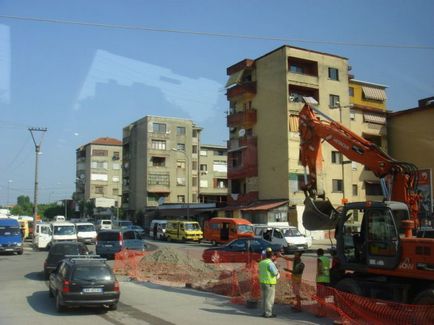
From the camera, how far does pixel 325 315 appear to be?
13227 mm

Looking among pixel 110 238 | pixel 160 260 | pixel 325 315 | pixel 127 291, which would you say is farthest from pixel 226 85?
pixel 325 315

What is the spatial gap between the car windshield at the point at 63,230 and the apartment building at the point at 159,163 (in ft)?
152

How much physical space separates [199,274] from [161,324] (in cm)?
897

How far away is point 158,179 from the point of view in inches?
3501

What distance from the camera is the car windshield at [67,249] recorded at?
21.9 m

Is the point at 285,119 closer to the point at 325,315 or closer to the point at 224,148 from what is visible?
the point at 325,315

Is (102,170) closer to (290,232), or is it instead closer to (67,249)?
(290,232)

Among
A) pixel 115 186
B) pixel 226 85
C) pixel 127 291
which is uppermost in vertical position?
pixel 226 85

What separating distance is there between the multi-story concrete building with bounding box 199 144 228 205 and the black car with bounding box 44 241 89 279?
244ft

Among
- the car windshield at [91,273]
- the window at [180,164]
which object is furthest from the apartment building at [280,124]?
Result: the car windshield at [91,273]

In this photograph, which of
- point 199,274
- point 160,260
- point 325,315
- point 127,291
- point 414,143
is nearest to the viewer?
point 325,315

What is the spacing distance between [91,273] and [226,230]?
95.7 feet

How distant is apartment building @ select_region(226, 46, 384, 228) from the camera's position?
173ft

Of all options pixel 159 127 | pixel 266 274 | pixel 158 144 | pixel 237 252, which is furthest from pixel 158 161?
pixel 266 274
